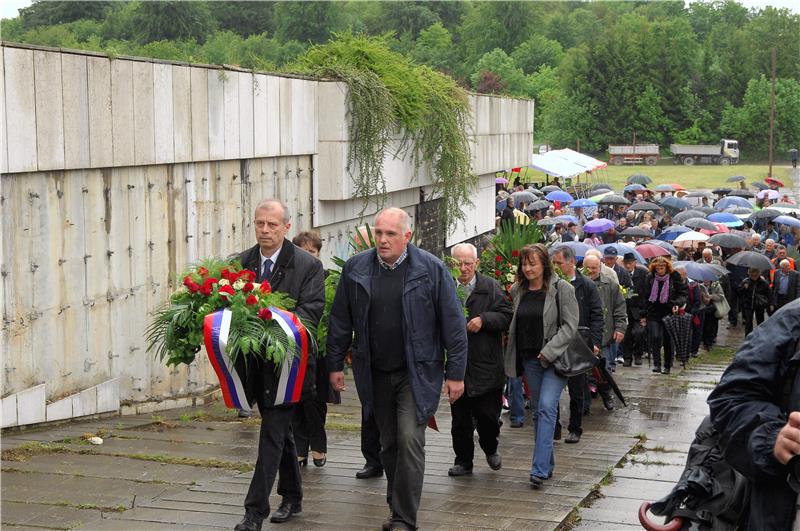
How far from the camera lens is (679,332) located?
16031 millimetres

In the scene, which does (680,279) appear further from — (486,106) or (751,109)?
(751,109)

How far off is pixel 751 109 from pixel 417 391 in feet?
299

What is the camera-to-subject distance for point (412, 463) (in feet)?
20.9

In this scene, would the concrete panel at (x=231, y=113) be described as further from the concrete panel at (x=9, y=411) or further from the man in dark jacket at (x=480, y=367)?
the man in dark jacket at (x=480, y=367)

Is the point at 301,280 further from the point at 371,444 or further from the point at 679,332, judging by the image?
the point at 679,332

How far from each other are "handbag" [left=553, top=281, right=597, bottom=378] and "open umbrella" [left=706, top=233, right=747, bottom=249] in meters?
16.3

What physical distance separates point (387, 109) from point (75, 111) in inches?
278

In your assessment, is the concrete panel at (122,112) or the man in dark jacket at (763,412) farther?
the concrete panel at (122,112)

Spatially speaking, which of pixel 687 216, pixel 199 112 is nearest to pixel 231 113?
pixel 199 112

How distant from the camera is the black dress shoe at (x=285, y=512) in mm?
6566

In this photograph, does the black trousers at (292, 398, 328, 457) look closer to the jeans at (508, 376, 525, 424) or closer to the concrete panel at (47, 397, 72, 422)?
the concrete panel at (47, 397, 72, 422)

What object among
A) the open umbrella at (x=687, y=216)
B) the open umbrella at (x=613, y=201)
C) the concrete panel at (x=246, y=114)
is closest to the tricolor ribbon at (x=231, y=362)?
the concrete panel at (x=246, y=114)

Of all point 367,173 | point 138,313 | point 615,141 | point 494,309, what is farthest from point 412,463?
point 615,141

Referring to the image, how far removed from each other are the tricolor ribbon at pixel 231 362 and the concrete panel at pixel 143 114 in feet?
15.7
